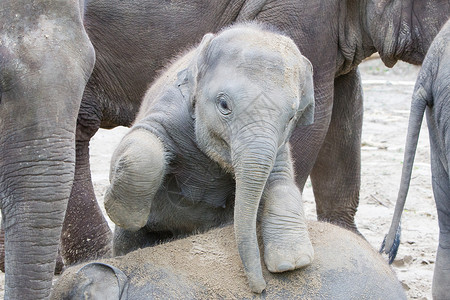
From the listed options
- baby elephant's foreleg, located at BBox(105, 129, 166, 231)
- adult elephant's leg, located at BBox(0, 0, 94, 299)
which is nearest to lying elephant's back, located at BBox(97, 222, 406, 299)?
baby elephant's foreleg, located at BBox(105, 129, 166, 231)

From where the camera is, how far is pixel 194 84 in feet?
9.03

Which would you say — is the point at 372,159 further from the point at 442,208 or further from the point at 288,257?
the point at 288,257

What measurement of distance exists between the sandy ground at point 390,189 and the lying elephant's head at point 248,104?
1552mm

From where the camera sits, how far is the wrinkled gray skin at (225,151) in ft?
8.25

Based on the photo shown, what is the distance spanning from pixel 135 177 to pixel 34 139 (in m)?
0.33

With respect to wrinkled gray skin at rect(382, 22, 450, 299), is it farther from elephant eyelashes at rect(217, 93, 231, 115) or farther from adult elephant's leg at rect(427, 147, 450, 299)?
elephant eyelashes at rect(217, 93, 231, 115)

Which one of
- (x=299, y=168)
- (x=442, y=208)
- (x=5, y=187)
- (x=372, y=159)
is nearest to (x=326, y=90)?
(x=299, y=168)

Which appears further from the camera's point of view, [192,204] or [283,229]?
[192,204]

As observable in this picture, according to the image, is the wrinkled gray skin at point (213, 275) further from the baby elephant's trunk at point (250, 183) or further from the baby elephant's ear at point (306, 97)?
the baby elephant's ear at point (306, 97)

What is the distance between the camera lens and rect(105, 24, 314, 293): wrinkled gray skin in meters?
2.52

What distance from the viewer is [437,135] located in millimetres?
3396

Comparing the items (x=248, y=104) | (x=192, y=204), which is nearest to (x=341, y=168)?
(x=192, y=204)

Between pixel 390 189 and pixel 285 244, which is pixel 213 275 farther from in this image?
pixel 390 189

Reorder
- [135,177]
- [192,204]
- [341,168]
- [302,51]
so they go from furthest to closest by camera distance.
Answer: [341,168]
[302,51]
[192,204]
[135,177]
